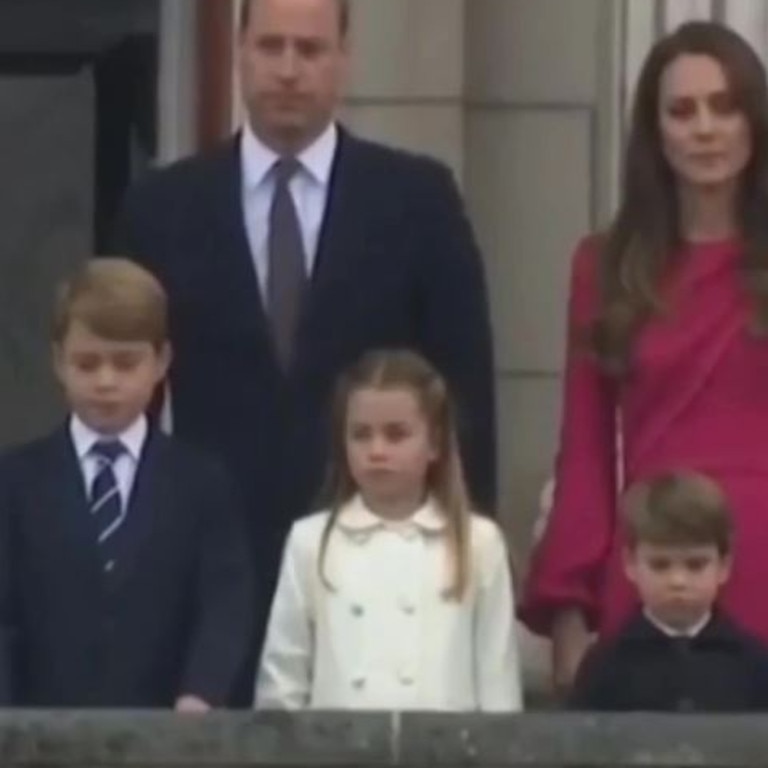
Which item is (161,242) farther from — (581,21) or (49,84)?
(49,84)

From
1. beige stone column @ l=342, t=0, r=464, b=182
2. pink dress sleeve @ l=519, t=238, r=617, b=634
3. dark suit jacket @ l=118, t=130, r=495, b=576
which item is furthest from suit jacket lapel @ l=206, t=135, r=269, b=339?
beige stone column @ l=342, t=0, r=464, b=182

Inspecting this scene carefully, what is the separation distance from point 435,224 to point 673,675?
981 mm

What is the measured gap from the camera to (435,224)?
920 centimetres

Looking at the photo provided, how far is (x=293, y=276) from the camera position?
30.0 ft

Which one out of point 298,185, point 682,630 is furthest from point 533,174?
point 682,630

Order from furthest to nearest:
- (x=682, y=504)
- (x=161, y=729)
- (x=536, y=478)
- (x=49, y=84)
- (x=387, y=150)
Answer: (x=49, y=84)
(x=536, y=478)
(x=387, y=150)
(x=682, y=504)
(x=161, y=729)

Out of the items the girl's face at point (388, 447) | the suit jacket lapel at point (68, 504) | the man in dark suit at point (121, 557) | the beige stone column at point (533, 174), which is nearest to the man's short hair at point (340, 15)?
the man in dark suit at point (121, 557)

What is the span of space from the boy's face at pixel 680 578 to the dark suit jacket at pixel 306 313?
530 millimetres

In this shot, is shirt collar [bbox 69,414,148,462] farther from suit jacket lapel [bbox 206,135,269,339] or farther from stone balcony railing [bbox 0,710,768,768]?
stone balcony railing [bbox 0,710,768,768]

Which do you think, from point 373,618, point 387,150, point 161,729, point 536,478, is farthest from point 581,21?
point 161,729

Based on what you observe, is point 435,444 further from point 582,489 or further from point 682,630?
point 682,630

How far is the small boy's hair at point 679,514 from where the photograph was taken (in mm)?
8672

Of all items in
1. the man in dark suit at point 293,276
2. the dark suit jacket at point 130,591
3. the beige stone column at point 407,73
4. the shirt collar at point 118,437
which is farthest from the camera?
the beige stone column at point 407,73

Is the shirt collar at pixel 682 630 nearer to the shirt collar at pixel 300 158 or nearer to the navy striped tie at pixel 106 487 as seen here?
the navy striped tie at pixel 106 487
